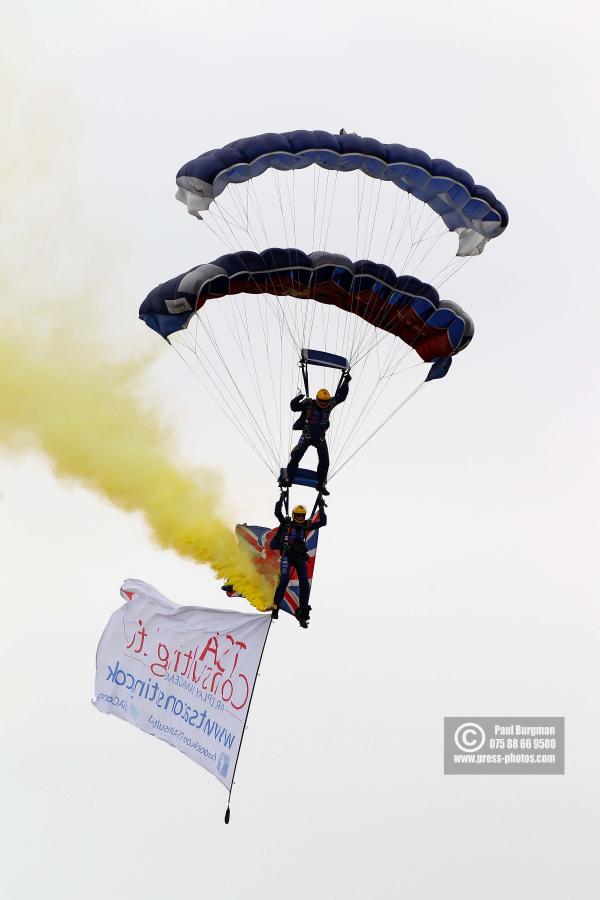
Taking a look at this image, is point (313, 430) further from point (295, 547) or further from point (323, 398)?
point (295, 547)

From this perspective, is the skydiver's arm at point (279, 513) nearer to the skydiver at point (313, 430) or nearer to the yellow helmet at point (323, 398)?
the skydiver at point (313, 430)

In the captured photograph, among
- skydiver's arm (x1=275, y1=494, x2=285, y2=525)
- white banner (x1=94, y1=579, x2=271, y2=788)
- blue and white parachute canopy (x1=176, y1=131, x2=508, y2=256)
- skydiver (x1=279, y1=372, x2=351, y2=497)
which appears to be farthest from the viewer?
white banner (x1=94, y1=579, x2=271, y2=788)

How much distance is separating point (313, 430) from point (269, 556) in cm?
209

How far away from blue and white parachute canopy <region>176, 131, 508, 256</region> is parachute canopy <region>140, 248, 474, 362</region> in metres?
1.22

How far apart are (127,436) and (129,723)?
491cm

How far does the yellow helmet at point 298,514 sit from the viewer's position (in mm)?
23016

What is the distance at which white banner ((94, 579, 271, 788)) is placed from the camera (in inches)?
925

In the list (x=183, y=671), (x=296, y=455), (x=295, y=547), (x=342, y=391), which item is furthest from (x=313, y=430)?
(x=183, y=671)

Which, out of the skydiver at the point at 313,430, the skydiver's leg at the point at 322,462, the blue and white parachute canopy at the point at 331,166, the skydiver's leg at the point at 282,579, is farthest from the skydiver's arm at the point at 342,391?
the blue and white parachute canopy at the point at 331,166

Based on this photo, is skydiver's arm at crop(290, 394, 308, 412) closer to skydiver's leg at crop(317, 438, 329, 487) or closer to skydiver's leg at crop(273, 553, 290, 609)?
skydiver's leg at crop(317, 438, 329, 487)

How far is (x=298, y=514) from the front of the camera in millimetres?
23016

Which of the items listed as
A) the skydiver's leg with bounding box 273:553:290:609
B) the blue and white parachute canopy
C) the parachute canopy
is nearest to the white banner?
the skydiver's leg with bounding box 273:553:290:609

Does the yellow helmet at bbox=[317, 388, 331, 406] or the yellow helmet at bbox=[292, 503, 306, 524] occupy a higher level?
the yellow helmet at bbox=[317, 388, 331, 406]

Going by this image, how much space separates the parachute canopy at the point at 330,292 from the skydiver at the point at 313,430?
1.71 m
